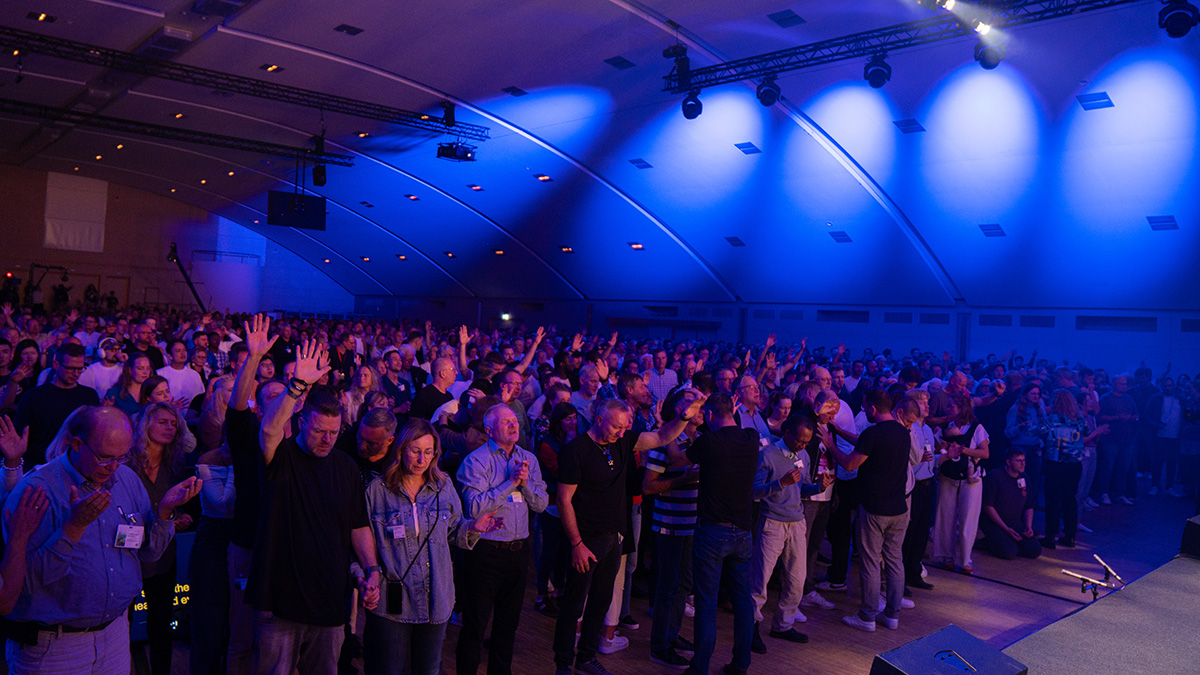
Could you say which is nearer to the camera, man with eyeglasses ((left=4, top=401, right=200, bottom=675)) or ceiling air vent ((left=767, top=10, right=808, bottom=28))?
man with eyeglasses ((left=4, top=401, right=200, bottom=675))

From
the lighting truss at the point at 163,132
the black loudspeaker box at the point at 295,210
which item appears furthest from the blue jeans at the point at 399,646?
the lighting truss at the point at 163,132

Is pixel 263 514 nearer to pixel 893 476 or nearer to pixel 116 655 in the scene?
pixel 116 655

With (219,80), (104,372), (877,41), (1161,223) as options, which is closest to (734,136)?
(877,41)

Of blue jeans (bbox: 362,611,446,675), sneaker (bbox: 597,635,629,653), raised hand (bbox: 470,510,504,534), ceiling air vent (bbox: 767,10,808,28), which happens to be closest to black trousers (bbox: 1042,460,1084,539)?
sneaker (bbox: 597,635,629,653)

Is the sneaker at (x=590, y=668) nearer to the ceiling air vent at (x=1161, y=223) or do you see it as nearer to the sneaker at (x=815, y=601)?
the sneaker at (x=815, y=601)

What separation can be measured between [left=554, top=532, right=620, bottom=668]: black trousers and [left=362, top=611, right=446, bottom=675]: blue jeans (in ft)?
2.92

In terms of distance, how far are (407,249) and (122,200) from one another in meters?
11.6

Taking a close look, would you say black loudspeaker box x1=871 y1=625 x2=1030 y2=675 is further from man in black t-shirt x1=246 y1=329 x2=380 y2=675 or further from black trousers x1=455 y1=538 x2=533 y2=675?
man in black t-shirt x1=246 y1=329 x2=380 y2=675

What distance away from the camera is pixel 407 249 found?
2816 centimetres

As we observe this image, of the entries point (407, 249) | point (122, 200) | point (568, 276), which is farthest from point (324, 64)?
point (122, 200)

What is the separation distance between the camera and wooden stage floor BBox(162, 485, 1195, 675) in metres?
4.46

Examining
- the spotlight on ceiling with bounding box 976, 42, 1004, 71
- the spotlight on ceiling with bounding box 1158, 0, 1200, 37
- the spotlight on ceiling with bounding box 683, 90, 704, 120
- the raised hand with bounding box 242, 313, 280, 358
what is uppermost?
the spotlight on ceiling with bounding box 683, 90, 704, 120

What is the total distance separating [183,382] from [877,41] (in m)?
9.88

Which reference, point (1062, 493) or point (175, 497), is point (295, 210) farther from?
point (175, 497)
